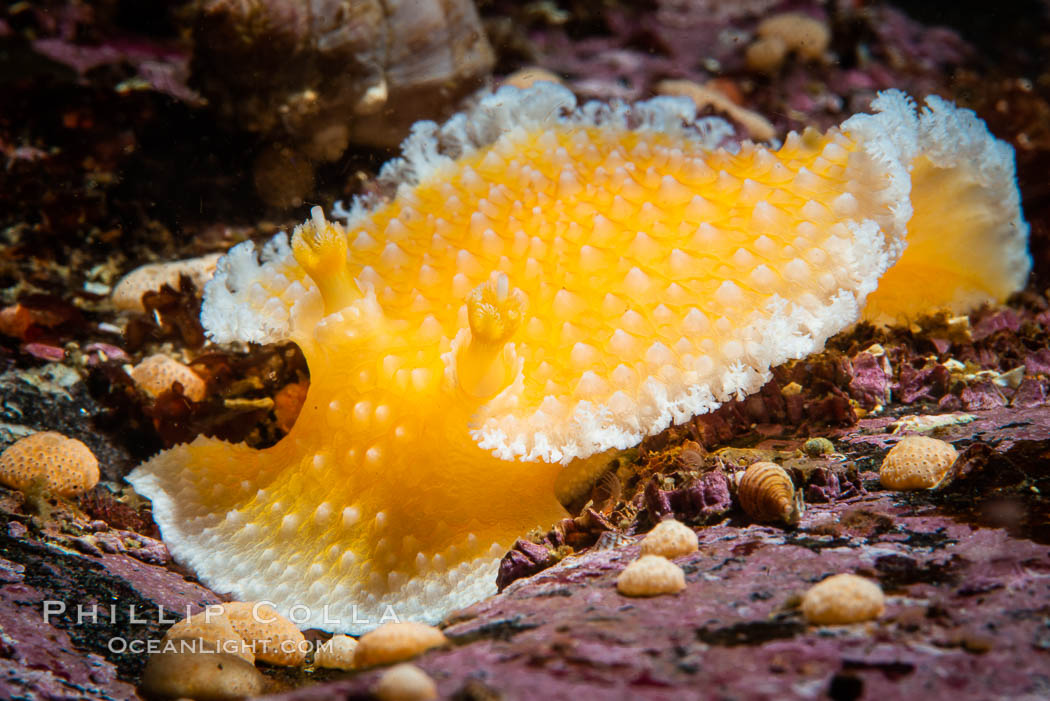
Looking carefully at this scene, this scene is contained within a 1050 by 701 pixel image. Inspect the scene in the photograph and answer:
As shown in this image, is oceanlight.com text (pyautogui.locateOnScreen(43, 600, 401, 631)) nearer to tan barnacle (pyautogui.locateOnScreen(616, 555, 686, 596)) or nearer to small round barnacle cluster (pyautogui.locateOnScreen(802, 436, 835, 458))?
tan barnacle (pyautogui.locateOnScreen(616, 555, 686, 596))

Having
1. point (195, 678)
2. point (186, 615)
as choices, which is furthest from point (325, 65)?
point (195, 678)

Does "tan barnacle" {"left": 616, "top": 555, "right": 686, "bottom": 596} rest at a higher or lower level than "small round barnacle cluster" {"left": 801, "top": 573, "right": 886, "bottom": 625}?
higher

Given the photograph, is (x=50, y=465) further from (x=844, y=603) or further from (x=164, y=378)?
(x=844, y=603)

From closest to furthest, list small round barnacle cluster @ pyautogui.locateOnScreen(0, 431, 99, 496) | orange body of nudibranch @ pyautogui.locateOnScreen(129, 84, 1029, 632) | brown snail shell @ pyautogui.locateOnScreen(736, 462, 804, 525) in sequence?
brown snail shell @ pyautogui.locateOnScreen(736, 462, 804, 525) < orange body of nudibranch @ pyautogui.locateOnScreen(129, 84, 1029, 632) < small round barnacle cluster @ pyautogui.locateOnScreen(0, 431, 99, 496)

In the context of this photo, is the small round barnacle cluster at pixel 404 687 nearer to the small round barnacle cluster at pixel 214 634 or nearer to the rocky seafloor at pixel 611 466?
the rocky seafloor at pixel 611 466

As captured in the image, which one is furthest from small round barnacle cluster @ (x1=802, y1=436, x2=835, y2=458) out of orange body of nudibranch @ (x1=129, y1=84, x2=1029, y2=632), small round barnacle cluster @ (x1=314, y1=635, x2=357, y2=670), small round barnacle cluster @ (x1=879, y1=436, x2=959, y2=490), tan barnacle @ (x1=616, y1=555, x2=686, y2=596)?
small round barnacle cluster @ (x1=314, y1=635, x2=357, y2=670)

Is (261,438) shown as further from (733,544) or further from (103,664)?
(733,544)

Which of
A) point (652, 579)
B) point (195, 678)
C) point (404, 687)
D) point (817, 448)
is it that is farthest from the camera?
point (817, 448)
